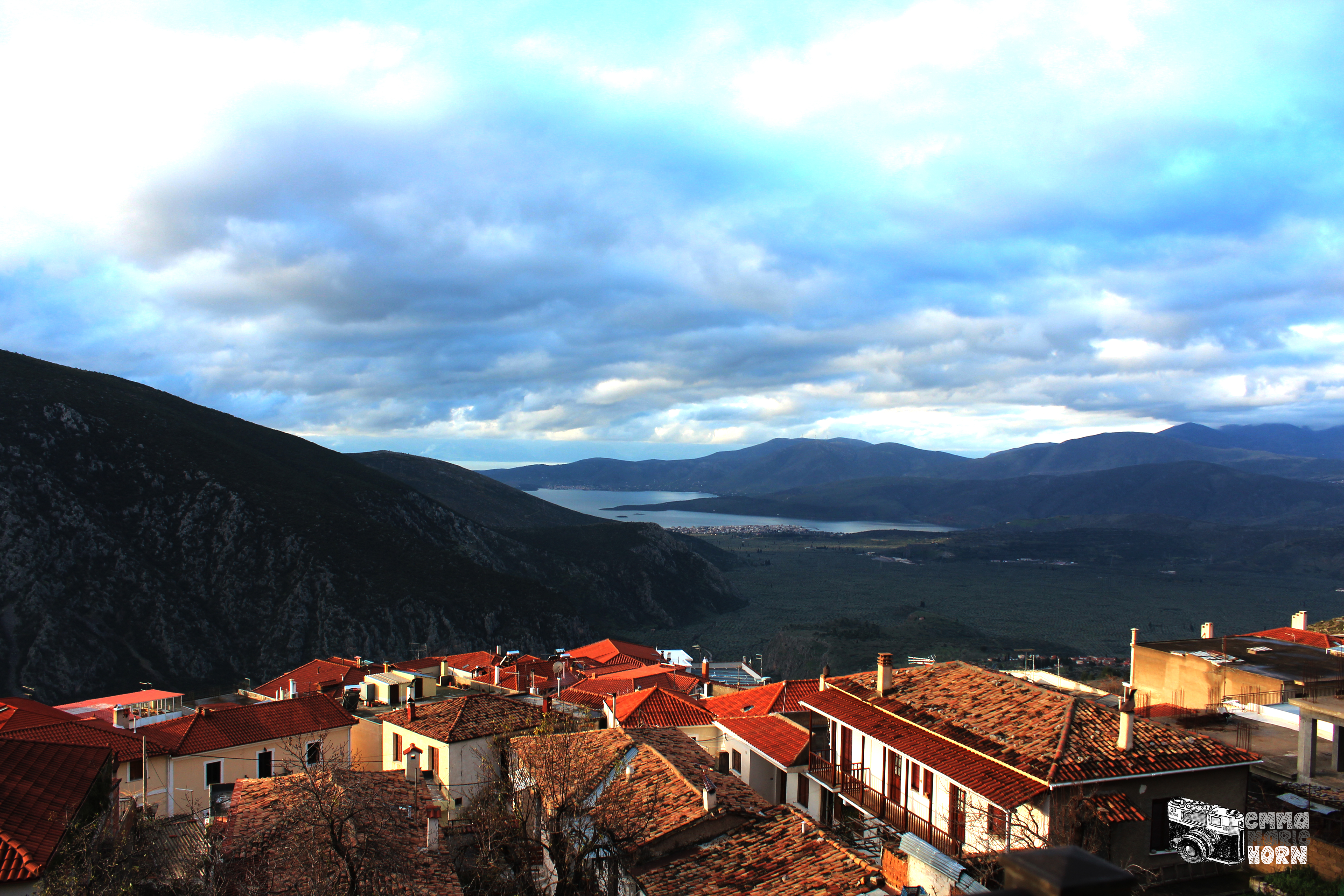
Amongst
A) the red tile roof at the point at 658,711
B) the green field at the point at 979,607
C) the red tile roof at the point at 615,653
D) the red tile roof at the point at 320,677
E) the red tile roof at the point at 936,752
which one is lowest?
the green field at the point at 979,607

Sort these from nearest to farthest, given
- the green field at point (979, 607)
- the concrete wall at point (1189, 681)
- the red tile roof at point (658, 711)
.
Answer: the concrete wall at point (1189, 681) → the red tile roof at point (658, 711) → the green field at point (979, 607)

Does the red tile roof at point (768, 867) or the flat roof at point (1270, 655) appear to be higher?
the flat roof at point (1270, 655)

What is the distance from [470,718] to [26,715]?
606 inches

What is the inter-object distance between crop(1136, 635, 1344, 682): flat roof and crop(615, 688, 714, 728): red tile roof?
17437 mm

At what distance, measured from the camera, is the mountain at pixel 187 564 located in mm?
68938

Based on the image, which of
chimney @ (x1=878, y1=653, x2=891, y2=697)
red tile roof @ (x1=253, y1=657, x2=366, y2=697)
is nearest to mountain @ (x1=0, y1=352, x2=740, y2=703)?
red tile roof @ (x1=253, y1=657, x2=366, y2=697)

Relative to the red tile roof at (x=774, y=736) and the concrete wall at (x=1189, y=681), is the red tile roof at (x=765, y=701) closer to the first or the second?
the red tile roof at (x=774, y=736)

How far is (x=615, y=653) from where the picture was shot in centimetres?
6350

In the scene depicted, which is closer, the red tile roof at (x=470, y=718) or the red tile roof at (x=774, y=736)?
the red tile roof at (x=774, y=736)

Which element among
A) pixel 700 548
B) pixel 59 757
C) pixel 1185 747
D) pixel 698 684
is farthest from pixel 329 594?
pixel 700 548

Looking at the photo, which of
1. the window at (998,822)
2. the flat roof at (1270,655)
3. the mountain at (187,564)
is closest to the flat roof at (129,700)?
the mountain at (187,564)

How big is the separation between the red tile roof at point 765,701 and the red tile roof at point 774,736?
109cm

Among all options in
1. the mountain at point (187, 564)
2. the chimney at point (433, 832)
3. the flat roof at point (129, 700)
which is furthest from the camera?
the mountain at point (187, 564)

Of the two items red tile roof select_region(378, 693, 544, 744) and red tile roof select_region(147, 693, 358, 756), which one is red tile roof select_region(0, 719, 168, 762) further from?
red tile roof select_region(378, 693, 544, 744)
